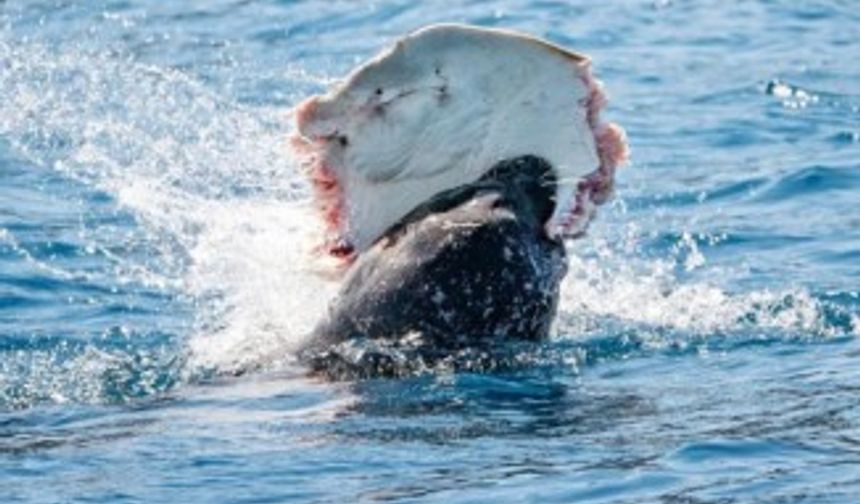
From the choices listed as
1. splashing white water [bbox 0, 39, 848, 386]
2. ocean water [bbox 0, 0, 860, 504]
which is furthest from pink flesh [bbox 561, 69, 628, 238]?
splashing white water [bbox 0, 39, 848, 386]

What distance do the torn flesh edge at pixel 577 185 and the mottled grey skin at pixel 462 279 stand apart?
98 millimetres

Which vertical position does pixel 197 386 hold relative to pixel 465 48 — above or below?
below

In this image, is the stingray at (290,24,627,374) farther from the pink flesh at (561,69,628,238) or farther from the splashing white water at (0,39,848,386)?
the splashing white water at (0,39,848,386)

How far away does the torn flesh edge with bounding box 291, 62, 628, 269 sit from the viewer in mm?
7617

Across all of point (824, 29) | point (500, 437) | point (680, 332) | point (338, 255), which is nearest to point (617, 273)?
point (680, 332)

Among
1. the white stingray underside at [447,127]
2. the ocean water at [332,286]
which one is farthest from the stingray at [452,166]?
the ocean water at [332,286]

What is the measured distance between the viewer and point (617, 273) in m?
10.8

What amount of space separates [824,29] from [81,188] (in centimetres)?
656

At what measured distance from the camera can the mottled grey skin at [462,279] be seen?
7.29 m

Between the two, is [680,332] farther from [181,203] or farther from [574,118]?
[181,203]

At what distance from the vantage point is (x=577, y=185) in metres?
7.64

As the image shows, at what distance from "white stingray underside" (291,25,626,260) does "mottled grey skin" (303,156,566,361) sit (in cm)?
14

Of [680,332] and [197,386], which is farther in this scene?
[680,332]

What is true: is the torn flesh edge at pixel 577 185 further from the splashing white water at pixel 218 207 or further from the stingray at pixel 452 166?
the splashing white water at pixel 218 207
